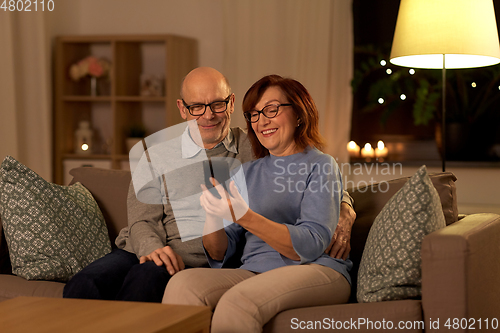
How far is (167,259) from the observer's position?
1.62 m

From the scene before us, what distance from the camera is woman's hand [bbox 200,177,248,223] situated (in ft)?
4.19

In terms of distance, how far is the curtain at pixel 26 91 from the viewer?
11.2ft

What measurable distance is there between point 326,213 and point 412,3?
3.99 feet

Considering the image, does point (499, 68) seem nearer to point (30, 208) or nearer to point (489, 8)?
point (489, 8)

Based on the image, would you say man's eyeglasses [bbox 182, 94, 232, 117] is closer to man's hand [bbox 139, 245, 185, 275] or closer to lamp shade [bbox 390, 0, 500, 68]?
man's hand [bbox 139, 245, 185, 275]

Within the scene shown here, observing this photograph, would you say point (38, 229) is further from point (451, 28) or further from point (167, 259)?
point (451, 28)

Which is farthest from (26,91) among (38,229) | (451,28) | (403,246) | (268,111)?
(403,246)

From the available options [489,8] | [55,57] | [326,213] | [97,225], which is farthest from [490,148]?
[55,57]

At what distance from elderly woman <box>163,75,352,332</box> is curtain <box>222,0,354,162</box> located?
186cm

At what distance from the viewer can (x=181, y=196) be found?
182 centimetres

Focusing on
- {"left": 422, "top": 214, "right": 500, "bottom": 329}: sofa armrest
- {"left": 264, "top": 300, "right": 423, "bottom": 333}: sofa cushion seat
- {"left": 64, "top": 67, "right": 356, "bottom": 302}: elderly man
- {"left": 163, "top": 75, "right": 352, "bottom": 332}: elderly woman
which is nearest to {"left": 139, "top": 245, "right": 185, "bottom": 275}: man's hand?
{"left": 64, "top": 67, "right": 356, "bottom": 302}: elderly man

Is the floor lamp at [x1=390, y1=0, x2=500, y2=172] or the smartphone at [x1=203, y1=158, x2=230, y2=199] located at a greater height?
the floor lamp at [x1=390, y1=0, x2=500, y2=172]

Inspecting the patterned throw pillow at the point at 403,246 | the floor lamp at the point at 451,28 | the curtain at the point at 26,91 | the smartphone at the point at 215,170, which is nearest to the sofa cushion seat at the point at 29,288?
the smartphone at the point at 215,170

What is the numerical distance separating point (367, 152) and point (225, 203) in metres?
2.40
